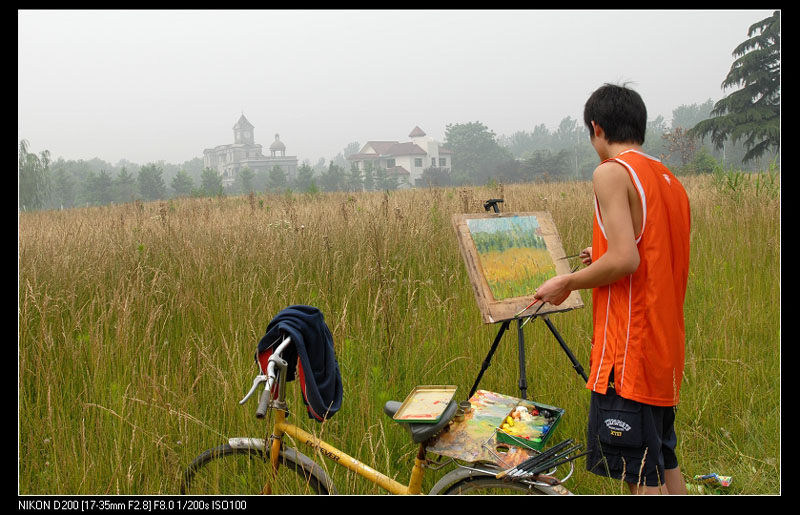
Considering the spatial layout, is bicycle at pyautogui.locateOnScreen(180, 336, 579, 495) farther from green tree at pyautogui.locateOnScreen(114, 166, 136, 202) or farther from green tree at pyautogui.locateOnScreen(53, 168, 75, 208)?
green tree at pyautogui.locateOnScreen(53, 168, 75, 208)

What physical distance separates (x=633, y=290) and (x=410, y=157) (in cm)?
8047

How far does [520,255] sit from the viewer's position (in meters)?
2.71

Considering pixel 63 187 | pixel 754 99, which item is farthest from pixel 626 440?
pixel 63 187

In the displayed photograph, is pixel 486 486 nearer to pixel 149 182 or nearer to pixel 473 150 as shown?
pixel 149 182

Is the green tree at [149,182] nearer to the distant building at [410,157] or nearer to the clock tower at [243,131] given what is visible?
the distant building at [410,157]

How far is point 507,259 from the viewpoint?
8.71ft

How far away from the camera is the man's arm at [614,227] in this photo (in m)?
1.72

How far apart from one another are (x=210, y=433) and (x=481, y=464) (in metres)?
1.54

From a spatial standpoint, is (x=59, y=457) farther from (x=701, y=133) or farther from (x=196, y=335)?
(x=701, y=133)

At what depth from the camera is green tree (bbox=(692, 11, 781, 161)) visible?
29250 mm

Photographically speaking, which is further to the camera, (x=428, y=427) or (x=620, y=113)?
(x=620, y=113)

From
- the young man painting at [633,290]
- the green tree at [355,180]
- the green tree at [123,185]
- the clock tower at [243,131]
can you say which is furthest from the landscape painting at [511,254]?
the clock tower at [243,131]

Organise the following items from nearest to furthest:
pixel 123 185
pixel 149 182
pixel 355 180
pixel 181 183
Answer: pixel 355 180
pixel 149 182
pixel 123 185
pixel 181 183

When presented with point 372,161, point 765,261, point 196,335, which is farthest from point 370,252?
point 372,161
